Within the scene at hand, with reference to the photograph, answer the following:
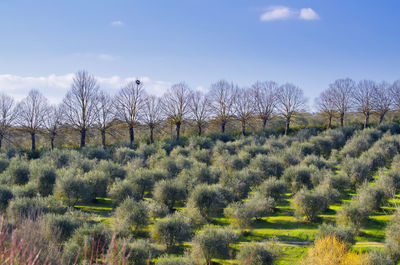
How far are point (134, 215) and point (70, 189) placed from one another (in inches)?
260

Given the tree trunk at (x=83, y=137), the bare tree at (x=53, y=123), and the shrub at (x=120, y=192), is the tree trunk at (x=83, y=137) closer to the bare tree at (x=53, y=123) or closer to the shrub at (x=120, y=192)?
the bare tree at (x=53, y=123)

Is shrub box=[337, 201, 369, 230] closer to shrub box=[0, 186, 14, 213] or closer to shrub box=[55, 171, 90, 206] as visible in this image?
shrub box=[55, 171, 90, 206]

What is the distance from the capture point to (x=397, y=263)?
11.8 metres

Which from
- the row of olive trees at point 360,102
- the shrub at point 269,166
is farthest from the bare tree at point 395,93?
the shrub at point 269,166

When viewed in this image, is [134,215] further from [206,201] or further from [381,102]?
[381,102]

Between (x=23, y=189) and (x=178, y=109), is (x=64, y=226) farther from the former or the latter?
(x=178, y=109)

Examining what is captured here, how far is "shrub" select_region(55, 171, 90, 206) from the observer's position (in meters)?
19.0

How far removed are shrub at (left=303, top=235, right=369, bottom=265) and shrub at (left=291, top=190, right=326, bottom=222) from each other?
4.71 metres

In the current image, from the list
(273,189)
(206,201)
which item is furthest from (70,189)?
(273,189)

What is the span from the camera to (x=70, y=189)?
19016 millimetres

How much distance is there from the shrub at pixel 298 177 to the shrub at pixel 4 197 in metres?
17.7

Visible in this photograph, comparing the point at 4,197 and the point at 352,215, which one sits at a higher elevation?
the point at 4,197

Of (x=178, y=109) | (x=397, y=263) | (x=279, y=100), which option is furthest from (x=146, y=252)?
(x=279, y=100)

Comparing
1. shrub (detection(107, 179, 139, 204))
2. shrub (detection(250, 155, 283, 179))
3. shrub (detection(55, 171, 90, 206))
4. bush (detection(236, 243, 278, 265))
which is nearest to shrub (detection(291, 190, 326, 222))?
bush (detection(236, 243, 278, 265))
